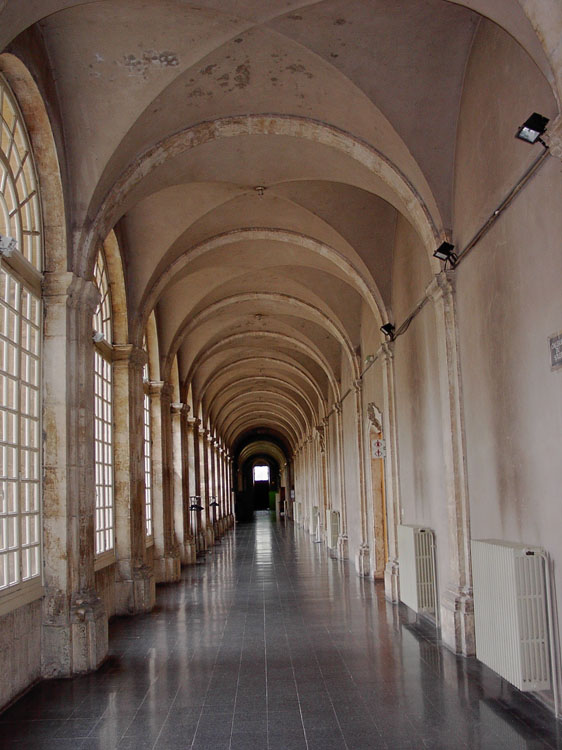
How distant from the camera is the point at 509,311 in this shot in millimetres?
6398

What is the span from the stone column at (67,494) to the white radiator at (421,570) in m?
3.90

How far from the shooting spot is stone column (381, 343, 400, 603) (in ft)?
37.8

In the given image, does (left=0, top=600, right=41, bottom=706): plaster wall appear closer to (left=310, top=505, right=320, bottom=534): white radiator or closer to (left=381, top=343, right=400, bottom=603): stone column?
(left=381, top=343, right=400, bottom=603): stone column

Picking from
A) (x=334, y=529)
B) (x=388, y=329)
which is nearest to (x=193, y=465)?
(x=334, y=529)

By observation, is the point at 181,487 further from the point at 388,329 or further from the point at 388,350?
the point at 388,329

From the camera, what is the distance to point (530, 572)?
5602 mm

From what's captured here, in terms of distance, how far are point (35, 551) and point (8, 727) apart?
1.99 metres

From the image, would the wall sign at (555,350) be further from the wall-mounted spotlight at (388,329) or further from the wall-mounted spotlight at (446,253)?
the wall-mounted spotlight at (388,329)

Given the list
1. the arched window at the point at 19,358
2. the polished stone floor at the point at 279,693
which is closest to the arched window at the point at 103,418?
the polished stone floor at the point at 279,693

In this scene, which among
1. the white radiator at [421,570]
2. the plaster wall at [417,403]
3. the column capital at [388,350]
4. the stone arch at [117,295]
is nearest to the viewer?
the white radiator at [421,570]

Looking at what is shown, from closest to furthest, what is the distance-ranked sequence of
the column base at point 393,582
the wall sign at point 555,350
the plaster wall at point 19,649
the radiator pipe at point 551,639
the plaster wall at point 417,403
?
the wall sign at point 555,350
the radiator pipe at point 551,639
the plaster wall at point 19,649
the plaster wall at point 417,403
the column base at point 393,582

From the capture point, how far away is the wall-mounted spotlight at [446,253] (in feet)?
26.4

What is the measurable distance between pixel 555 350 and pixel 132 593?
7.95m

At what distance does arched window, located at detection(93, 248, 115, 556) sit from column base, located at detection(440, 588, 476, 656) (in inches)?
194
